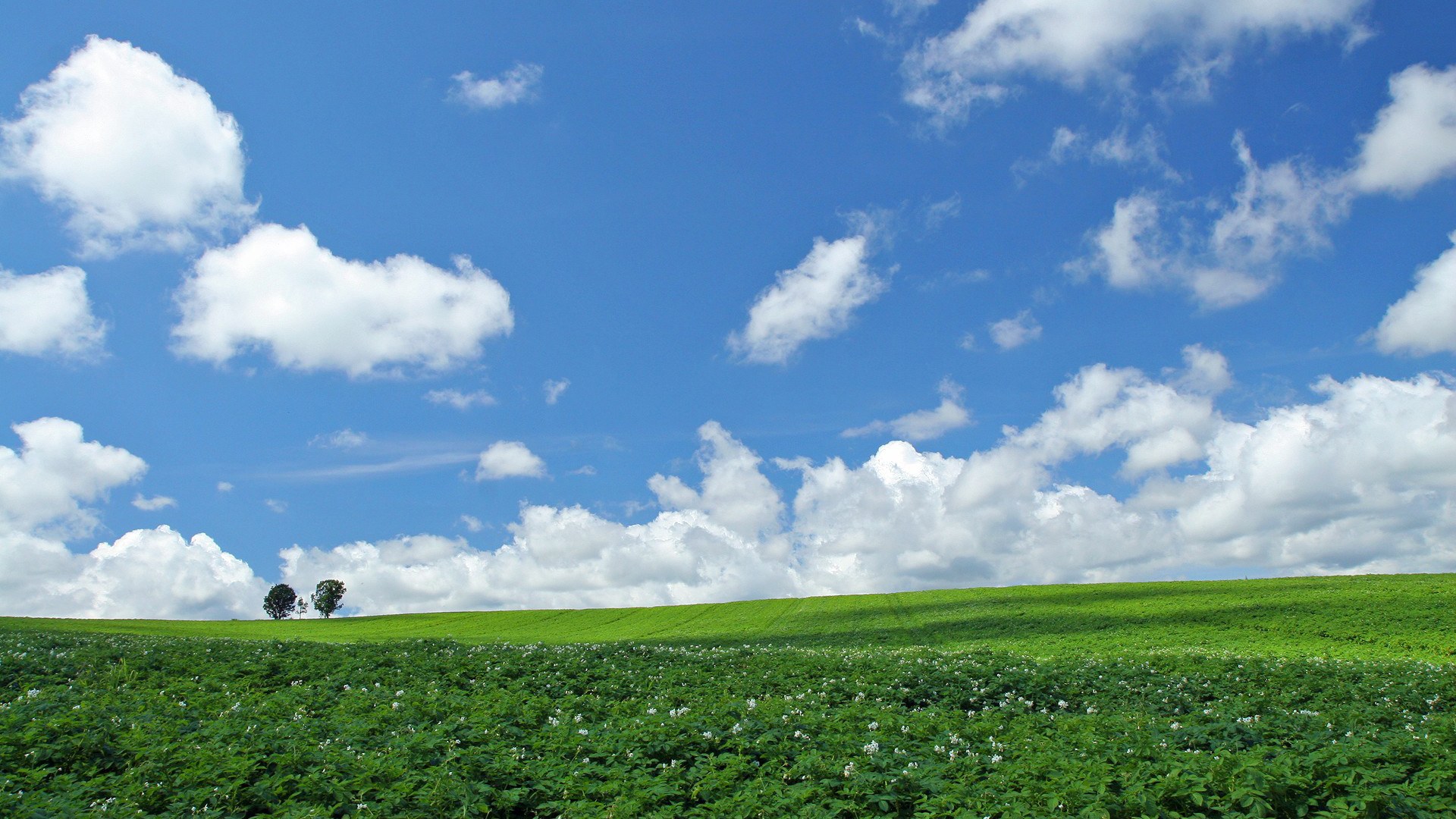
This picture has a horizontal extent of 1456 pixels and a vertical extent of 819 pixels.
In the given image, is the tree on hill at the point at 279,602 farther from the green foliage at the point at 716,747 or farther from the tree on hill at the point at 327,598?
the green foliage at the point at 716,747

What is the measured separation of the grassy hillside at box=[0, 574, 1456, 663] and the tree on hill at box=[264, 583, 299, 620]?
31.6 m

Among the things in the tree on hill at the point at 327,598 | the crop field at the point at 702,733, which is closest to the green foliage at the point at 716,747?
the crop field at the point at 702,733

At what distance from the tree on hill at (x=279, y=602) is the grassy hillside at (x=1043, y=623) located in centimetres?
3158

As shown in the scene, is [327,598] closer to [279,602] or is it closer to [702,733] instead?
[279,602]

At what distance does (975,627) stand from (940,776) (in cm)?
3872

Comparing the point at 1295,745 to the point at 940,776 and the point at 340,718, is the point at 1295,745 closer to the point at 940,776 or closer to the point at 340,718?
the point at 940,776

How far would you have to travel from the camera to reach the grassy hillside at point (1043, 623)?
37.1m

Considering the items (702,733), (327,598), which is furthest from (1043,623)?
(327,598)

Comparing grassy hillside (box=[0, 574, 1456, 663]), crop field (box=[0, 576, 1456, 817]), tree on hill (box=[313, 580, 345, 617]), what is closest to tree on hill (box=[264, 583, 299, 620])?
tree on hill (box=[313, 580, 345, 617])

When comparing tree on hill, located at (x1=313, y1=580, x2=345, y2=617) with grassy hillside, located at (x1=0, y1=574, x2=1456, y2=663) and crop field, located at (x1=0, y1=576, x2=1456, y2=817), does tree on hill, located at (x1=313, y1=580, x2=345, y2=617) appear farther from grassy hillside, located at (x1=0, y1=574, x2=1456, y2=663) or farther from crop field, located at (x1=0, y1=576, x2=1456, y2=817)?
crop field, located at (x1=0, y1=576, x2=1456, y2=817)

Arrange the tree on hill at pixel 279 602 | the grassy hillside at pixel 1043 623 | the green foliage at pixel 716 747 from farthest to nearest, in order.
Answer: the tree on hill at pixel 279 602 → the grassy hillside at pixel 1043 623 → the green foliage at pixel 716 747

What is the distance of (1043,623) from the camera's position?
147 ft

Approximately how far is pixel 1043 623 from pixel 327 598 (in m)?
97.0

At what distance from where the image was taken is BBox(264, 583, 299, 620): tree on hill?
105750mm
